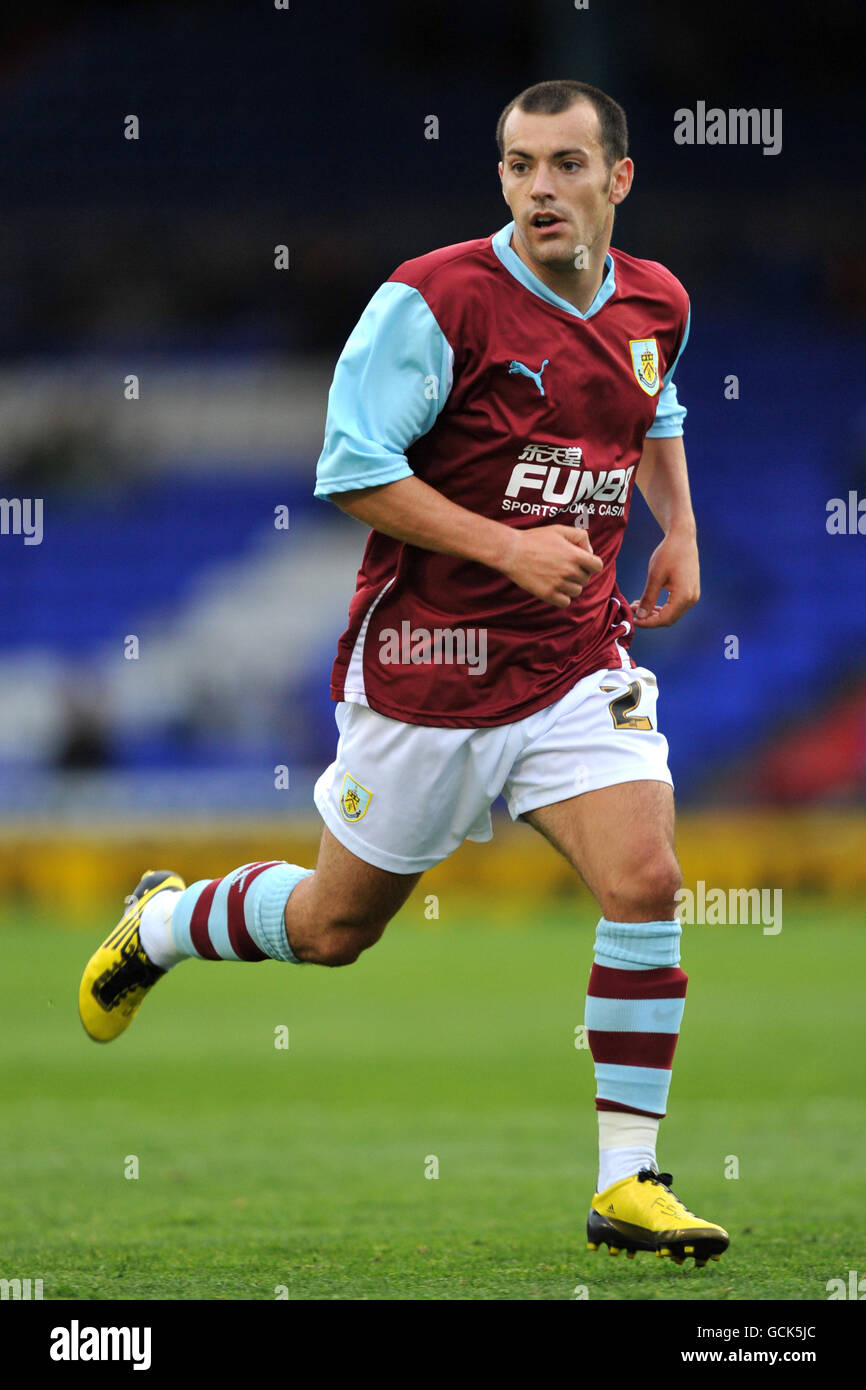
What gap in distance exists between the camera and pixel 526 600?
4324mm

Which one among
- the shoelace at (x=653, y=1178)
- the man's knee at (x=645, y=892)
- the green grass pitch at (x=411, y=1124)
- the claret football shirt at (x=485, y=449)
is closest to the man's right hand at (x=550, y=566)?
the claret football shirt at (x=485, y=449)

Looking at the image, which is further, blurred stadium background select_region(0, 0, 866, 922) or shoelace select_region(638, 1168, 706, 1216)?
blurred stadium background select_region(0, 0, 866, 922)

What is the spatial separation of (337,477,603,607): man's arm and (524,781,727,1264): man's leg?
1.60 ft

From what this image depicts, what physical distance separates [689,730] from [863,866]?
3.24m

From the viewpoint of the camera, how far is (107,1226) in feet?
15.9

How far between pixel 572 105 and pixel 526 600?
107cm

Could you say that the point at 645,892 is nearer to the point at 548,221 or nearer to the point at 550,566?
the point at 550,566

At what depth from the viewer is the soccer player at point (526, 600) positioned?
407 cm

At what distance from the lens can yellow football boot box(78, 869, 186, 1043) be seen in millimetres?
5152

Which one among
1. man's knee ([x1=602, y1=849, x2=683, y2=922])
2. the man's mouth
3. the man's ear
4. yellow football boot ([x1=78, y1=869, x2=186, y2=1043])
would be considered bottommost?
yellow football boot ([x1=78, y1=869, x2=186, y2=1043])

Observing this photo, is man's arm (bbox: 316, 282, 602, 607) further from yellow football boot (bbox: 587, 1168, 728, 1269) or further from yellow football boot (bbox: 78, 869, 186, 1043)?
yellow football boot (bbox: 78, 869, 186, 1043)

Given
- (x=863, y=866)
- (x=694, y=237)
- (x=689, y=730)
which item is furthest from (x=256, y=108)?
(x=863, y=866)

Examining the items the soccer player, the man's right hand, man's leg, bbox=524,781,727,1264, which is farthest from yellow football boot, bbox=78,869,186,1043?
the man's right hand

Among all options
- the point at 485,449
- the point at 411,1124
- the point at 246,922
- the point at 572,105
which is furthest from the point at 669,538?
the point at 411,1124
